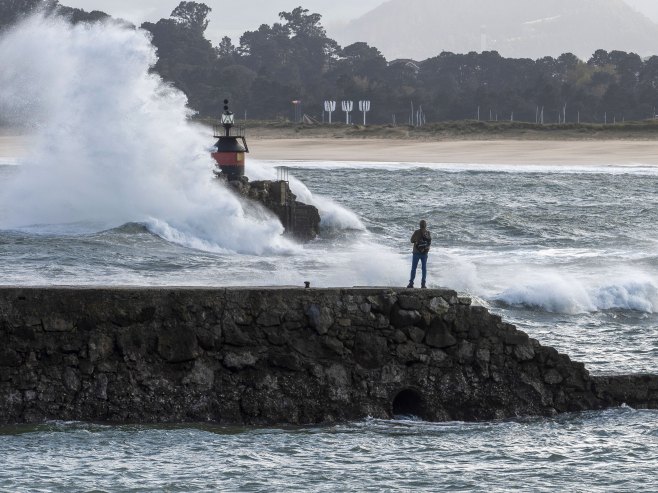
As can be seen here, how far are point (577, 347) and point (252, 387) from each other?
5204mm

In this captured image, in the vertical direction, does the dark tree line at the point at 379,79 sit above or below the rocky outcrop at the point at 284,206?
above

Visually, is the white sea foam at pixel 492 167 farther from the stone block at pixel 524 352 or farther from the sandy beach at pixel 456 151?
the stone block at pixel 524 352

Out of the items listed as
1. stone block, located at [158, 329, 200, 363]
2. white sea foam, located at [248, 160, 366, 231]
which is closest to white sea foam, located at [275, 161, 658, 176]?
white sea foam, located at [248, 160, 366, 231]

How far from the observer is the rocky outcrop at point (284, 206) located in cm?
2783

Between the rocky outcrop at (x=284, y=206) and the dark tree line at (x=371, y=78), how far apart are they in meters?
52.4

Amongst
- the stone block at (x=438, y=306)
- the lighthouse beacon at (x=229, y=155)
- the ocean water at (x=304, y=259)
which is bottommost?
the ocean water at (x=304, y=259)

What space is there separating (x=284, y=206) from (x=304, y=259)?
16.1 ft

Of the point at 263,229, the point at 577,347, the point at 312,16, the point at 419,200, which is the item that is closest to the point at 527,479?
the point at 577,347

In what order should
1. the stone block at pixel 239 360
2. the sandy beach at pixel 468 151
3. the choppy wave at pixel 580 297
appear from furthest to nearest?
1. the sandy beach at pixel 468 151
2. the choppy wave at pixel 580 297
3. the stone block at pixel 239 360

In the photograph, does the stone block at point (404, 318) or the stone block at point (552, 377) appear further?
the stone block at point (552, 377)

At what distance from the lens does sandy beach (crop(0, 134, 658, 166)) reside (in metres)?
54.3

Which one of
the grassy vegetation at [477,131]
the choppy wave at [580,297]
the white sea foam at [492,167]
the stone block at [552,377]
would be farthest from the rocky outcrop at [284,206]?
the grassy vegetation at [477,131]

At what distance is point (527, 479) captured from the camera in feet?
33.7

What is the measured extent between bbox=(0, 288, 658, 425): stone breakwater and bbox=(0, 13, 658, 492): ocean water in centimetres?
21
